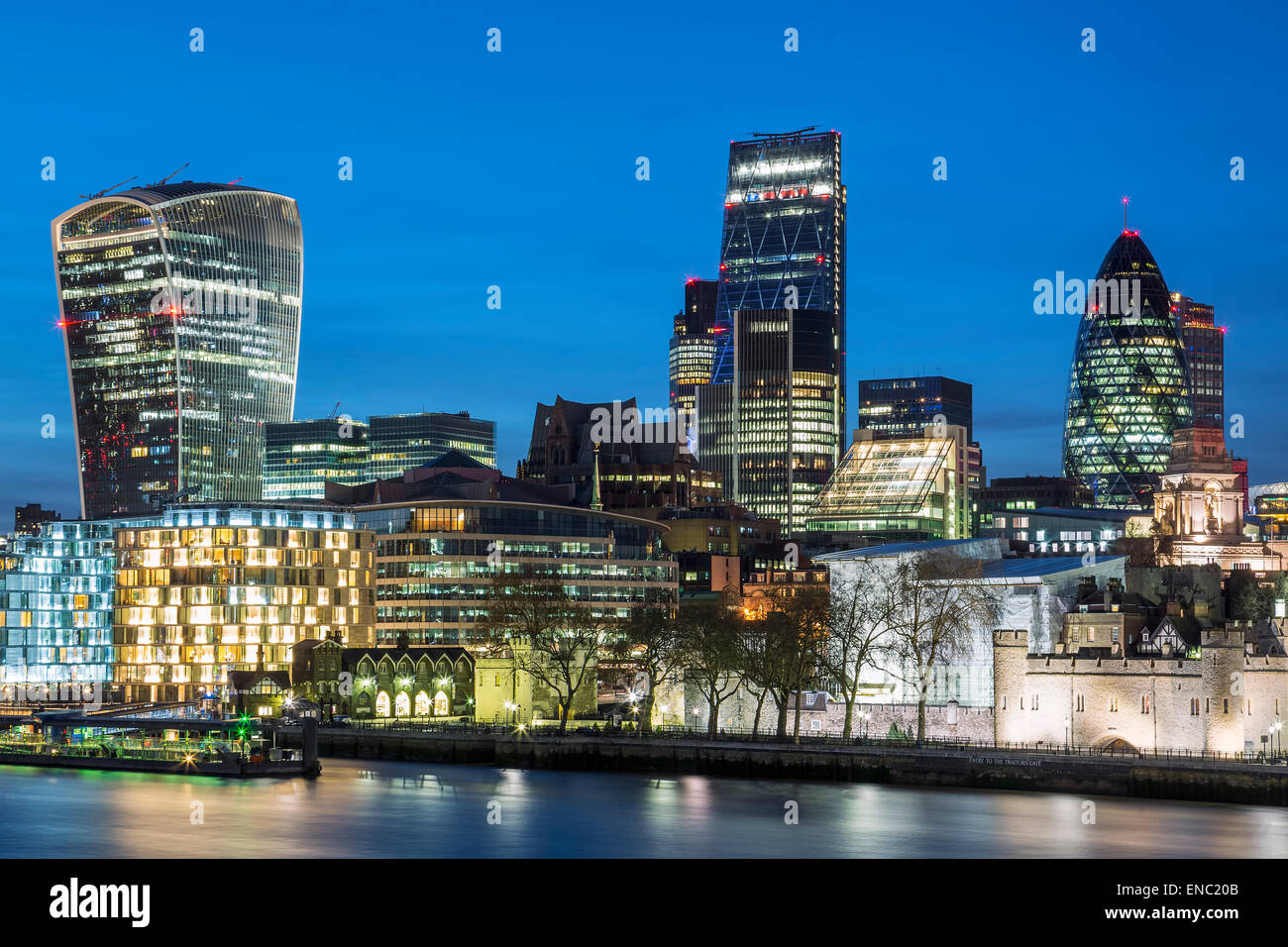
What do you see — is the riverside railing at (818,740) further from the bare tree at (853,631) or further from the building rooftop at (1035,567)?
the building rooftop at (1035,567)

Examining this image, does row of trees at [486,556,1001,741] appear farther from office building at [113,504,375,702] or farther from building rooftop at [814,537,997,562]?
office building at [113,504,375,702]

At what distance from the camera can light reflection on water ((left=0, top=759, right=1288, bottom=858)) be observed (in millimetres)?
70375

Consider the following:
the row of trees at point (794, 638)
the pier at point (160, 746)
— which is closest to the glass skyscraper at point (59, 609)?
the pier at point (160, 746)

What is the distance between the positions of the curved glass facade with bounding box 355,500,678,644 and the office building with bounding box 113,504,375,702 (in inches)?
240

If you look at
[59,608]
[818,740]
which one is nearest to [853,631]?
[818,740]

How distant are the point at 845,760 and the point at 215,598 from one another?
82.7 meters

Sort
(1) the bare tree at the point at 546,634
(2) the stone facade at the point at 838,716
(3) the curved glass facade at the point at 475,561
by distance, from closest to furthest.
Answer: (2) the stone facade at the point at 838,716, (1) the bare tree at the point at 546,634, (3) the curved glass facade at the point at 475,561

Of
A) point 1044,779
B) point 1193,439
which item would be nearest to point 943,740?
point 1044,779

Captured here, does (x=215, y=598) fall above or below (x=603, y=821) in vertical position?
above

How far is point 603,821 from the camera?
79.4m

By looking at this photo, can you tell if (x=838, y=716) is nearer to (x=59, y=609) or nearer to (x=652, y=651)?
(x=652, y=651)

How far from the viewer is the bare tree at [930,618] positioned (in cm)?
10319

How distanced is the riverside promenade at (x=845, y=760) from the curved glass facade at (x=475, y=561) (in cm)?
4351
